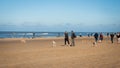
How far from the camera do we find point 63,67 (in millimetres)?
12039

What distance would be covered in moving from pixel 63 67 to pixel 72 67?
1.48 ft

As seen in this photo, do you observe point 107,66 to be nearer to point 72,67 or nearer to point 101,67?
point 101,67

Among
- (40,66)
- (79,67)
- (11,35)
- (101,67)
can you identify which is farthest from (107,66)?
(11,35)

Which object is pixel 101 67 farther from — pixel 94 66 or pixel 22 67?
pixel 22 67

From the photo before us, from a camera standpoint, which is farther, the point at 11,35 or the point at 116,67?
the point at 11,35

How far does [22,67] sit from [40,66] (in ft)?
3.06

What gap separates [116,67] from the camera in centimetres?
1212

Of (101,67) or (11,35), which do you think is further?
(11,35)

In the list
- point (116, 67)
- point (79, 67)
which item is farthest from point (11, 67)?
point (116, 67)

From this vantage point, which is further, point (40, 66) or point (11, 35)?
point (11, 35)

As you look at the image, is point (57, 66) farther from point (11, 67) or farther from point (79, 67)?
point (11, 67)

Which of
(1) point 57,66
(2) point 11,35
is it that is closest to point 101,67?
(1) point 57,66

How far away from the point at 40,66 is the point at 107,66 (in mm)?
3434

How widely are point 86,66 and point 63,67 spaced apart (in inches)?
48.6
